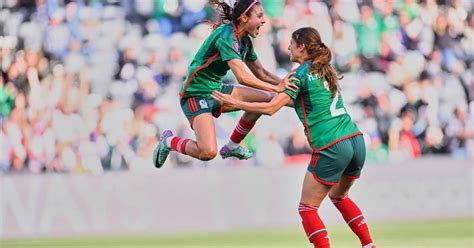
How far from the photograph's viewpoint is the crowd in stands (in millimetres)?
14062

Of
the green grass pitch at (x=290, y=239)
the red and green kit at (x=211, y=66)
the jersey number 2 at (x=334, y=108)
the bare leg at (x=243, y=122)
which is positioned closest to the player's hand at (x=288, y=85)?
the jersey number 2 at (x=334, y=108)

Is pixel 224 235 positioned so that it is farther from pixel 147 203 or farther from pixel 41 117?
pixel 41 117

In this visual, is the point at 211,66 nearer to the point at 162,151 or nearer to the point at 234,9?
the point at 234,9

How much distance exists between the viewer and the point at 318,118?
775 centimetres

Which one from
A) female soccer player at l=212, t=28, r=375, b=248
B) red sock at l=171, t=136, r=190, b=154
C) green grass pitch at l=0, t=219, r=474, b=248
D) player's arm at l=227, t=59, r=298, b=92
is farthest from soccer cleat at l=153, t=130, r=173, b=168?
green grass pitch at l=0, t=219, r=474, b=248

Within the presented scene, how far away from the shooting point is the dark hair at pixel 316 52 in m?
7.70

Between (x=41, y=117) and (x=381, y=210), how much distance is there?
497 centimetres

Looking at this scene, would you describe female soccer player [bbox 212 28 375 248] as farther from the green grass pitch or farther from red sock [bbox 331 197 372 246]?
the green grass pitch

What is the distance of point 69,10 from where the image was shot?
14.6 metres

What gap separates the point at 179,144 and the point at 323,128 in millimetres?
1596

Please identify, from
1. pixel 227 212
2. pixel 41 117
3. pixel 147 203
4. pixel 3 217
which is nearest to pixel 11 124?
pixel 41 117

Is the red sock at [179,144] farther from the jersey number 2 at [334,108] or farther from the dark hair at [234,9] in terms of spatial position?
the jersey number 2 at [334,108]

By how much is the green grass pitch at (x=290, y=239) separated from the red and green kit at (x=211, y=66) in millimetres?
2882

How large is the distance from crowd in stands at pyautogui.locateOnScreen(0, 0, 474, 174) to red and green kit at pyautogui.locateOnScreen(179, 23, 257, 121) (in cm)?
541
